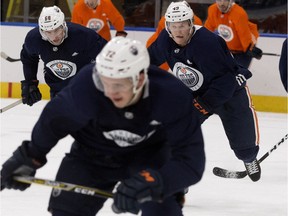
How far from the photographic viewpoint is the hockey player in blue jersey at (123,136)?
2238 mm

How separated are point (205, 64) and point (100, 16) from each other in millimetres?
3197

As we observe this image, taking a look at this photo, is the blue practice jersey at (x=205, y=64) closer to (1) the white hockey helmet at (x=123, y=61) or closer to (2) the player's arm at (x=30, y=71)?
(2) the player's arm at (x=30, y=71)

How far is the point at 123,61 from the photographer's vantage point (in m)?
2.23

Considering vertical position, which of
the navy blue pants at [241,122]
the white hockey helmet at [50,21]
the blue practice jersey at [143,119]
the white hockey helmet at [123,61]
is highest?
the white hockey helmet at [123,61]

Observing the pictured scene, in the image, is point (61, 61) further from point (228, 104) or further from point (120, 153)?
point (120, 153)

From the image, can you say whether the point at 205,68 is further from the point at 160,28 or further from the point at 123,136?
the point at 160,28

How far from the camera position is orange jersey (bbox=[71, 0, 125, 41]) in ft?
22.6

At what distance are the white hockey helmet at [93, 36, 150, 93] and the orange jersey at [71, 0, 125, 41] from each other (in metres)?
4.62

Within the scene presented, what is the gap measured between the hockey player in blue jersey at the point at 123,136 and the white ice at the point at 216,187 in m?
1.25

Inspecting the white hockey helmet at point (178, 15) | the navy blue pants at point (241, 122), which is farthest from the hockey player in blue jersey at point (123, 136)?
the navy blue pants at point (241, 122)

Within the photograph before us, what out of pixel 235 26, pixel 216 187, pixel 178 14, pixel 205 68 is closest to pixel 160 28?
pixel 235 26

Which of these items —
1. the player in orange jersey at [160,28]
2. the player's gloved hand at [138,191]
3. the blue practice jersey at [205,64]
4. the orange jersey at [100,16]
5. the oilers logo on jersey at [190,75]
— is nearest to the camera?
the player's gloved hand at [138,191]

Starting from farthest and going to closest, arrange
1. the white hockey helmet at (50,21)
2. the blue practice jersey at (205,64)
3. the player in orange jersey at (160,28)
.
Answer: the player in orange jersey at (160,28), the white hockey helmet at (50,21), the blue practice jersey at (205,64)

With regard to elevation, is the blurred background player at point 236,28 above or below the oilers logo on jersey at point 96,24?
above
